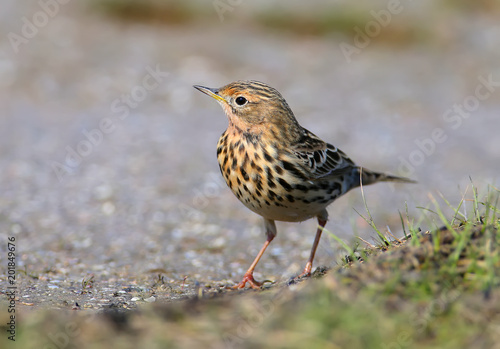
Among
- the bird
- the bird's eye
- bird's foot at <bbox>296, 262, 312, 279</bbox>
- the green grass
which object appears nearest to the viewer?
the green grass

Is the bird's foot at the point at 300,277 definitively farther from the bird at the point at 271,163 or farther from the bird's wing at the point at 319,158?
the bird's wing at the point at 319,158

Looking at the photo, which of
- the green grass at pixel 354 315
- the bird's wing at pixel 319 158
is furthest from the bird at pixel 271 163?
the green grass at pixel 354 315

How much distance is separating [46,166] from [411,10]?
31.9ft

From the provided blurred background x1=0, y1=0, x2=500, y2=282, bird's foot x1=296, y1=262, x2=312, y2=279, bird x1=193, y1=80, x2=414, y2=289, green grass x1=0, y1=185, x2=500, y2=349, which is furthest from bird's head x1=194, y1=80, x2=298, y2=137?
green grass x1=0, y1=185, x2=500, y2=349

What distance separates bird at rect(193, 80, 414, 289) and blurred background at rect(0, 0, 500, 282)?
558 mm

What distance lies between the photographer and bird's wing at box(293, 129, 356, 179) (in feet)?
23.1

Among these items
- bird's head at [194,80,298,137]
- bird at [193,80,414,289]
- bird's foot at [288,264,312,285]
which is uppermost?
bird's head at [194,80,298,137]

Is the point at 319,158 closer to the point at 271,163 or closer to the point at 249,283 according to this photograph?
the point at 271,163

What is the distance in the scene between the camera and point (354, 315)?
4012 mm

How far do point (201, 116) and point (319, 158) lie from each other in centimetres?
711

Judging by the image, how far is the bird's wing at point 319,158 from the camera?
7047mm

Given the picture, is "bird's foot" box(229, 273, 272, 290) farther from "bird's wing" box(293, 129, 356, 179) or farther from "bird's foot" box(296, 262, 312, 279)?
"bird's wing" box(293, 129, 356, 179)

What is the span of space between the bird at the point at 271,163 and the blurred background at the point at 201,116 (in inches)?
22.0

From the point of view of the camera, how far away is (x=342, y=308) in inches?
162
